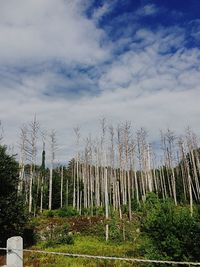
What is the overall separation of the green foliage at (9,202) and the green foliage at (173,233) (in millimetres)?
7273

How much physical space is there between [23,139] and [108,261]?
2493 centimetres

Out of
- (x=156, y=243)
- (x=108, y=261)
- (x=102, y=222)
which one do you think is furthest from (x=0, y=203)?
(x=102, y=222)

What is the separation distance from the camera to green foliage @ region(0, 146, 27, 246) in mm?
14172

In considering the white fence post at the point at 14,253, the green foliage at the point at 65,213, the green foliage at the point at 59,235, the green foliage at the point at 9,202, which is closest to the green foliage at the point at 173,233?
the white fence post at the point at 14,253

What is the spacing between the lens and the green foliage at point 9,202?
558 inches

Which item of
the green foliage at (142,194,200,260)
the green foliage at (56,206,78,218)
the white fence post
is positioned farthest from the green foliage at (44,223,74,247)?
the white fence post

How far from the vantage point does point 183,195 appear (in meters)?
38.8

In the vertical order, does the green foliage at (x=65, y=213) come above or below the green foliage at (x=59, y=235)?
above

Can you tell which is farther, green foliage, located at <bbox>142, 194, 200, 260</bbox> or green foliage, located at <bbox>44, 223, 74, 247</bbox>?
green foliage, located at <bbox>44, 223, 74, 247</bbox>

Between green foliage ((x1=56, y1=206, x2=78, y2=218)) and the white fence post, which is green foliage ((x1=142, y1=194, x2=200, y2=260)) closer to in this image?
the white fence post

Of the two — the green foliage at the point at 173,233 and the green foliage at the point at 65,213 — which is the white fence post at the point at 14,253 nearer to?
the green foliage at the point at 173,233

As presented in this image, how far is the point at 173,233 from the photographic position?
9.02 m

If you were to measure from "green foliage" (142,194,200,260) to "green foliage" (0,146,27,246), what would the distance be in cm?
727

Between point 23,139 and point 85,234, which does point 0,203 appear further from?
point 23,139
